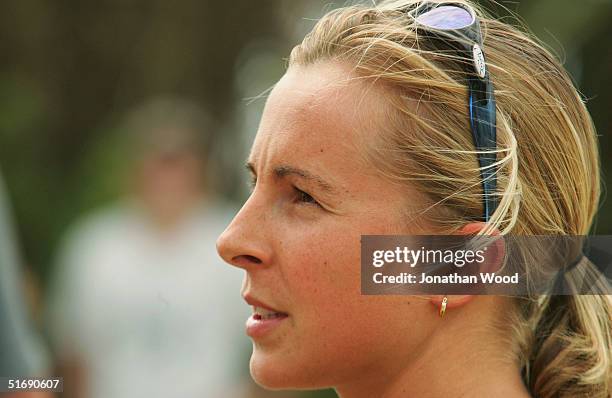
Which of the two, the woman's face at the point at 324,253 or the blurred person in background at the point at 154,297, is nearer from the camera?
the woman's face at the point at 324,253

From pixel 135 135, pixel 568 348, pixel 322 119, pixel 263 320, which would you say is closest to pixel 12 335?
pixel 263 320

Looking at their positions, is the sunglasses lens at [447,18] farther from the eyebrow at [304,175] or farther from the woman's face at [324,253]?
the eyebrow at [304,175]

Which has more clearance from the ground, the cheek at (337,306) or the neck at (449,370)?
the cheek at (337,306)

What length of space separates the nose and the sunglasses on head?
231 millimetres

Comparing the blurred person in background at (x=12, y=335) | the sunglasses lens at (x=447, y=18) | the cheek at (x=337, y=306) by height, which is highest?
the sunglasses lens at (x=447, y=18)

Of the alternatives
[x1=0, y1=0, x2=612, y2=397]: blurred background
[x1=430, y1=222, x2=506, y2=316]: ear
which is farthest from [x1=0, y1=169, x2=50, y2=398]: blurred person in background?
[x1=430, y1=222, x2=506, y2=316]: ear

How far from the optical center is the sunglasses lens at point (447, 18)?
97 cm

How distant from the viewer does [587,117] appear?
104 centimetres

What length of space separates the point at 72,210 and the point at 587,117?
→ 188cm

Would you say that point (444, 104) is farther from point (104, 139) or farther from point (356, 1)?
point (104, 139)

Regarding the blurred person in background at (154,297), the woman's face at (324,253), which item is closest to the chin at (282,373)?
the woman's face at (324,253)

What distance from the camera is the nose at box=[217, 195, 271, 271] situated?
0.96m

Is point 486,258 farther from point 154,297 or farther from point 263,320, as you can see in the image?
point 154,297

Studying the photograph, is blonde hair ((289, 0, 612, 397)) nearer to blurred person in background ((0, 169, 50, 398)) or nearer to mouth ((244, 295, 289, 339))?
mouth ((244, 295, 289, 339))
